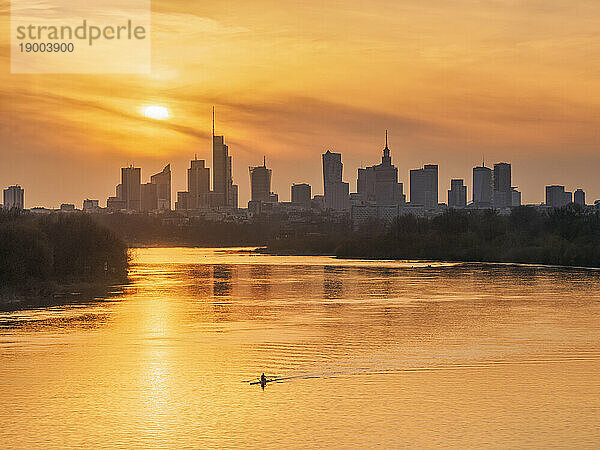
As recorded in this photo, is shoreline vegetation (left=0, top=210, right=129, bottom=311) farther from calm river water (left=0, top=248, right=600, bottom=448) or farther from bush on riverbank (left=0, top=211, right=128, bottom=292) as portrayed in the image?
calm river water (left=0, top=248, right=600, bottom=448)

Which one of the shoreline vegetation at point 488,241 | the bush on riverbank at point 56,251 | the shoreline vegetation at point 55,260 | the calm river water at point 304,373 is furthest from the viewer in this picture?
the shoreline vegetation at point 488,241

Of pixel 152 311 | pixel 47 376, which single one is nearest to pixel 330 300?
pixel 152 311

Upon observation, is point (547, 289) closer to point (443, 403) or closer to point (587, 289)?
point (587, 289)

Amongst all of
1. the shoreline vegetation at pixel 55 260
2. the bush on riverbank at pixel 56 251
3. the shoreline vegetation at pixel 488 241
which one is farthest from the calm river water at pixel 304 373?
the shoreline vegetation at pixel 488 241

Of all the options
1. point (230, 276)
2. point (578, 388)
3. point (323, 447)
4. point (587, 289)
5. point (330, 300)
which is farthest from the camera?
point (230, 276)

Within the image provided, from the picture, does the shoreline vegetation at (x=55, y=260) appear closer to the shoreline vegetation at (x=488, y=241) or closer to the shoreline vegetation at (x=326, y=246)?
the shoreline vegetation at (x=326, y=246)

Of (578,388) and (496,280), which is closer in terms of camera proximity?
(578,388)

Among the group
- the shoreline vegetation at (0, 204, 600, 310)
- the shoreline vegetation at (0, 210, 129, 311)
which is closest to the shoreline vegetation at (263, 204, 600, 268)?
the shoreline vegetation at (0, 204, 600, 310)
